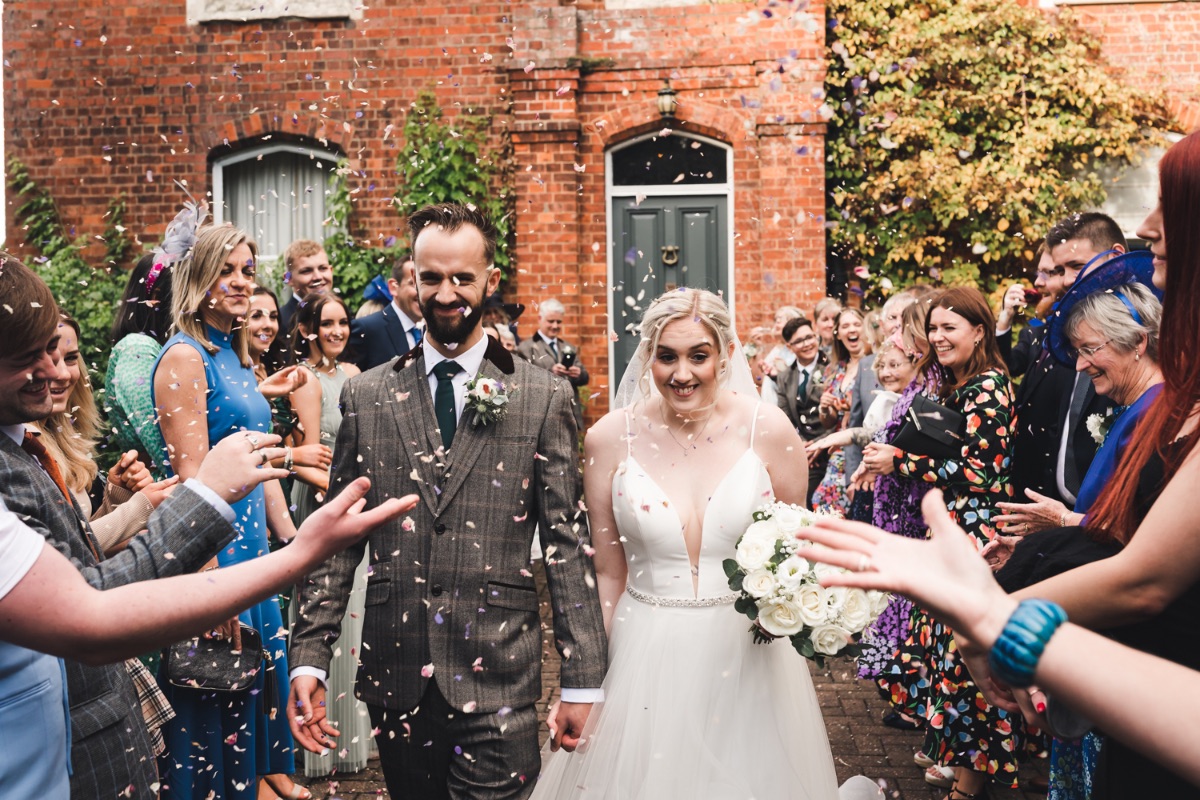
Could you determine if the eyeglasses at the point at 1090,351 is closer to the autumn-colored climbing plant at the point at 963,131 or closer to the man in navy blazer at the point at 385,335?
the man in navy blazer at the point at 385,335

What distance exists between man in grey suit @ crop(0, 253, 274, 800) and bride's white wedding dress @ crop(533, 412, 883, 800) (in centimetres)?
143

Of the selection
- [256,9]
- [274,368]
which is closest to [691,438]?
[274,368]

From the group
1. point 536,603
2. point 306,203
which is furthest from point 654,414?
point 306,203

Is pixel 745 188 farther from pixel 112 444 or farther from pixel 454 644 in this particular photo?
pixel 454 644

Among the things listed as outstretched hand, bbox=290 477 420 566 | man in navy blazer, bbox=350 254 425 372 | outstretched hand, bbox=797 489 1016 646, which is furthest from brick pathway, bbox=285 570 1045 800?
outstretched hand, bbox=797 489 1016 646

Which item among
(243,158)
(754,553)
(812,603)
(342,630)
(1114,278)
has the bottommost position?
(342,630)

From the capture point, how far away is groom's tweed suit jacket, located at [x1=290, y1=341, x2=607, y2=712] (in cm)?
297

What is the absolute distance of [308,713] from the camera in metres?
2.93

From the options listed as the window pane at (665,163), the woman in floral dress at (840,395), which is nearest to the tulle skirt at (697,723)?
the woman in floral dress at (840,395)

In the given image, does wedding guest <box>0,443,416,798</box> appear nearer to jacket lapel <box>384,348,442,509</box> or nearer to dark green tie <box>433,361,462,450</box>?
jacket lapel <box>384,348,442,509</box>

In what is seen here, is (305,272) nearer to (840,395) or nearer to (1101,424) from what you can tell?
(840,395)

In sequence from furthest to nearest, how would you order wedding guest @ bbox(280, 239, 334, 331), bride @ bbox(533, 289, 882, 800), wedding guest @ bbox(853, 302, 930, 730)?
1. wedding guest @ bbox(280, 239, 334, 331)
2. wedding guest @ bbox(853, 302, 930, 730)
3. bride @ bbox(533, 289, 882, 800)

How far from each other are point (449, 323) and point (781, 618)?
4.28 feet

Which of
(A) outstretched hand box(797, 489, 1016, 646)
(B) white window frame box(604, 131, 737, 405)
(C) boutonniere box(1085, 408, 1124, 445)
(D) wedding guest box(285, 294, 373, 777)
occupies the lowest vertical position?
(D) wedding guest box(285, 294, 373, 777)
